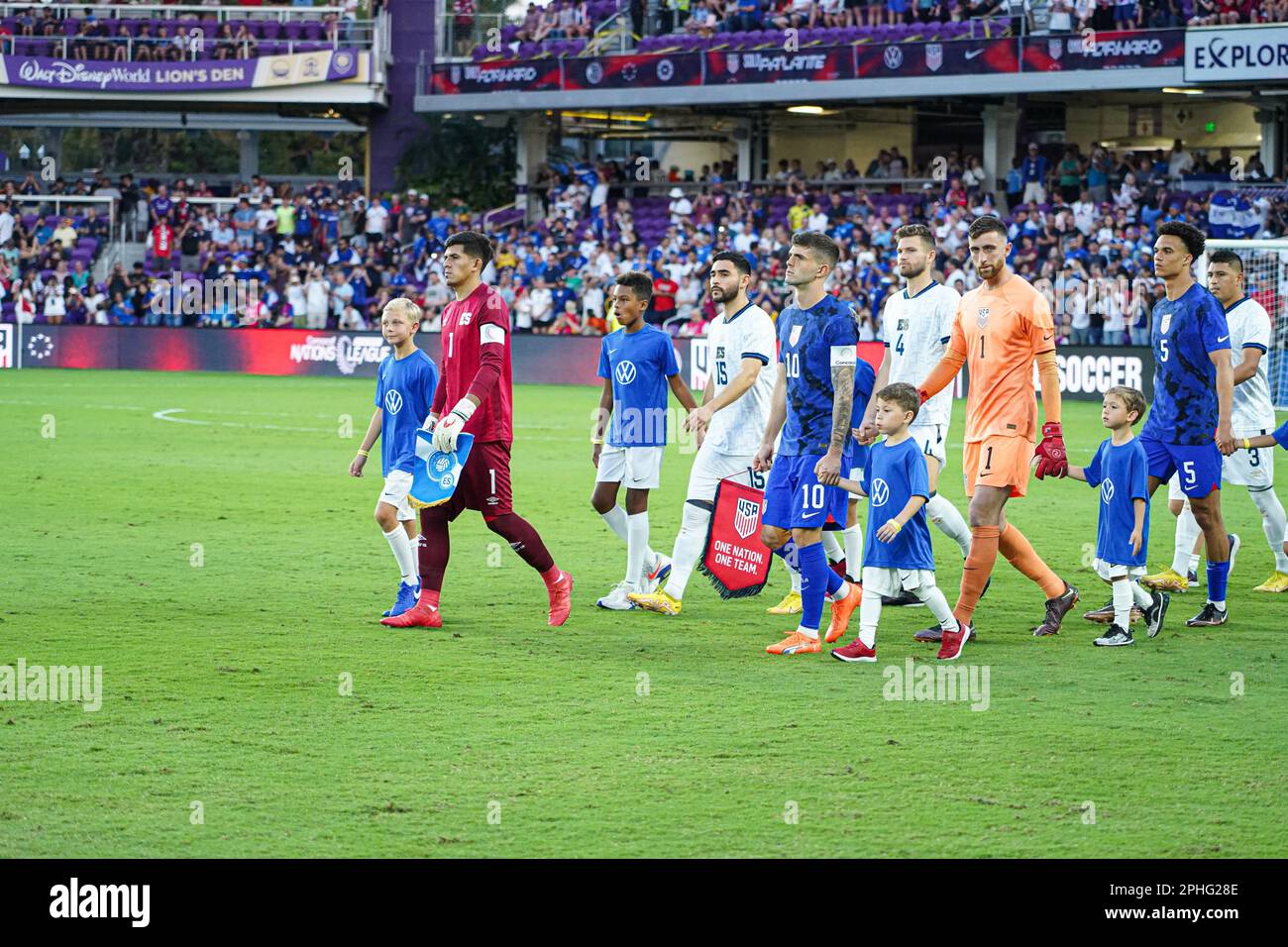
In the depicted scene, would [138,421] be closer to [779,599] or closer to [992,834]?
[779,599]

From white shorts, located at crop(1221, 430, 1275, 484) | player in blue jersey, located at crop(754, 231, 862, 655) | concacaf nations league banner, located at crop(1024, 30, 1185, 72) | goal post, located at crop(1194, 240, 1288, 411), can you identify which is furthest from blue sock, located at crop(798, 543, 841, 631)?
concacaf nations league banner, located at crop(1024, 30, 1185, 72)

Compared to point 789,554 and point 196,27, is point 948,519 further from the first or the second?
point 196,27

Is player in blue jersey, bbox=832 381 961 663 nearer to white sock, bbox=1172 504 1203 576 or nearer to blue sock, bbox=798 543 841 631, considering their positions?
blue sock, bbox=798 543 841 631

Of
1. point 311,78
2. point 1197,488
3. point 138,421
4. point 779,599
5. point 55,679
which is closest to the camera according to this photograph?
point 55,679

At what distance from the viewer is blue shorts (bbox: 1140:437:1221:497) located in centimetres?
933

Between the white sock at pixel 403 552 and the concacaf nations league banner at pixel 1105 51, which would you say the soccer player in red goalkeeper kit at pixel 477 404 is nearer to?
the white sock at pixel 403 552

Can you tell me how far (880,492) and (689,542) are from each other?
162cm

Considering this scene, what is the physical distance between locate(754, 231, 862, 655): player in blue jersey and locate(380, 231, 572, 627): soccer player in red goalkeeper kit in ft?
4.80

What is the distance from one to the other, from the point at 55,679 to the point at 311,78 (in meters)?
38.1

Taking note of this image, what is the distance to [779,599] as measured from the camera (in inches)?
408

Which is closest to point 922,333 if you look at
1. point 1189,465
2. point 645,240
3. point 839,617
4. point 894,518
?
point 1189,465

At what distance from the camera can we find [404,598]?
9398 mm

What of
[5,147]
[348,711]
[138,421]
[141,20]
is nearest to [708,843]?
→ [348,711]

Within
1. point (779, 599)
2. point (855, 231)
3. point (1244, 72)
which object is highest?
point (1244, 72)
